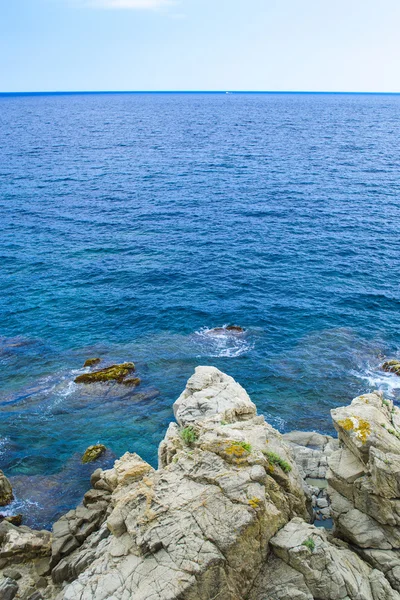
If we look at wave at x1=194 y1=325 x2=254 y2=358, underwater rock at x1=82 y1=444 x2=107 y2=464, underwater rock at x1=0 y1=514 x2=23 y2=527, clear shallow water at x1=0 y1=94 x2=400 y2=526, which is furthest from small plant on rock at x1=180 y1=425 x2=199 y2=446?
wave at x1=194 y1=325 x2=254 y2=358

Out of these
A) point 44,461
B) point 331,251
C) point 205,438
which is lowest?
point 44,461

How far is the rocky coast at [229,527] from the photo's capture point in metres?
22.2

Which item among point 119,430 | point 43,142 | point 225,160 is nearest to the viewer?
point 119,430

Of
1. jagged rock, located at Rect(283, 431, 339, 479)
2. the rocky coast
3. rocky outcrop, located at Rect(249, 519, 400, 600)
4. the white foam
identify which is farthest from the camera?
the white foam

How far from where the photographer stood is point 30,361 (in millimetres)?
53938

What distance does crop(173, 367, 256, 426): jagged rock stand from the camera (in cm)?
3284

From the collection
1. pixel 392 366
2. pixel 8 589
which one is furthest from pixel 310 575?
pixel 392 366

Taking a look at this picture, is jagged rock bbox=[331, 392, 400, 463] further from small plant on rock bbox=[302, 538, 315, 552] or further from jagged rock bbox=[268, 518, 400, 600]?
small plant on rock bbox=[302, 538, 315, 552]

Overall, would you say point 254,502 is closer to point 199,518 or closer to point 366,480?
point 199,518

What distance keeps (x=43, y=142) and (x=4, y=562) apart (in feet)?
543

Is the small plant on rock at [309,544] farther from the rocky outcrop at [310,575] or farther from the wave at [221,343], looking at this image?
the wave at [221,343]

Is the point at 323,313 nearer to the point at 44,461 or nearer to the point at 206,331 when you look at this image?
the point at 206,331

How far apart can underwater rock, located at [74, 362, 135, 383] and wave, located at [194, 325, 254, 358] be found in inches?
316

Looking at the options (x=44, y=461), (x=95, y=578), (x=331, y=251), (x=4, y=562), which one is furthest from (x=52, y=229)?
(x=95, y=578)
